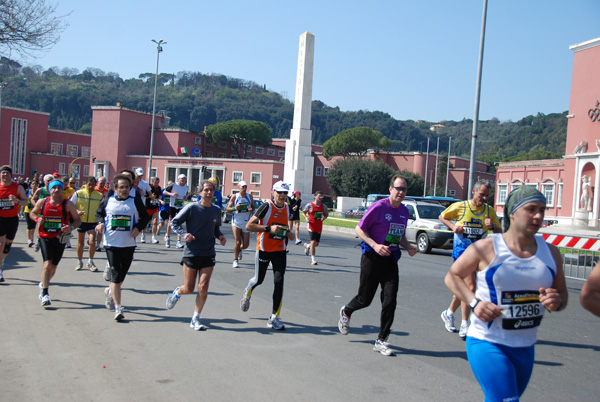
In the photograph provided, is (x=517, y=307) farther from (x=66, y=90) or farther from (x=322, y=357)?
(x=66, y=90)

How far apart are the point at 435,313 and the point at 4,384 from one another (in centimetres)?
602

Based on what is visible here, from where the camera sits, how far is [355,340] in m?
6.77

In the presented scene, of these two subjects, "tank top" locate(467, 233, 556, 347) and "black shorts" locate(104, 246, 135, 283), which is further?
"black shorts" locate(104, 246, 135, 283)

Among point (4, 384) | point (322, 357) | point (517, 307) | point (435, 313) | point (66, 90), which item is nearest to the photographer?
point (517, 307)

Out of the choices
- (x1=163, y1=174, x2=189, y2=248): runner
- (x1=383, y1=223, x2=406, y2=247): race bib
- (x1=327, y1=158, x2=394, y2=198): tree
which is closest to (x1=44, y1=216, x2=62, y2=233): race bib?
(x1=383, y1=223, x2=406, y2=247): race bib

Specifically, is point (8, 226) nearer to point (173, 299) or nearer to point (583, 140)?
point (173, 299)

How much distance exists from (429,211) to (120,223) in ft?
47.5

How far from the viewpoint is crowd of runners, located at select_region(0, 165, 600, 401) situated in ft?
10.9

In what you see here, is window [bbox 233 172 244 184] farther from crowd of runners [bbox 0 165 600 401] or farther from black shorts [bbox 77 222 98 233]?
black shorts [bbox 77 222 98 233]

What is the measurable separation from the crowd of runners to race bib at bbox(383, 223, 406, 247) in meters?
0.01

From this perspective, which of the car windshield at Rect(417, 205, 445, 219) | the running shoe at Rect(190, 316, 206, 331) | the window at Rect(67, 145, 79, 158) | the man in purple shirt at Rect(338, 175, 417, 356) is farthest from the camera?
the window at Rect(67, 145, 79, 158)

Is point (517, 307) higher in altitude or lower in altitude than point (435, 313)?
higher

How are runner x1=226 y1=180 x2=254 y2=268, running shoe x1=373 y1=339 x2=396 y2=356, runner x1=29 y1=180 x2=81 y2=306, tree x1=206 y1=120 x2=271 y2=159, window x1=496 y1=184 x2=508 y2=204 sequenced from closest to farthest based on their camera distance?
running shoe x1=373 y1=339 x2=396 y2=356 → runner x1=29 y1=180 x2=81 y2=306 → runner x1=226 y1=180 x2=254 y2=268 → window x1=496 y1=184 x2=508 y2=204 → tree x1=206 y1=120 x2=271 y2=159

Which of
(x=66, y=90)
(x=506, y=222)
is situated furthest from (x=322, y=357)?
(x=66, y=90)
